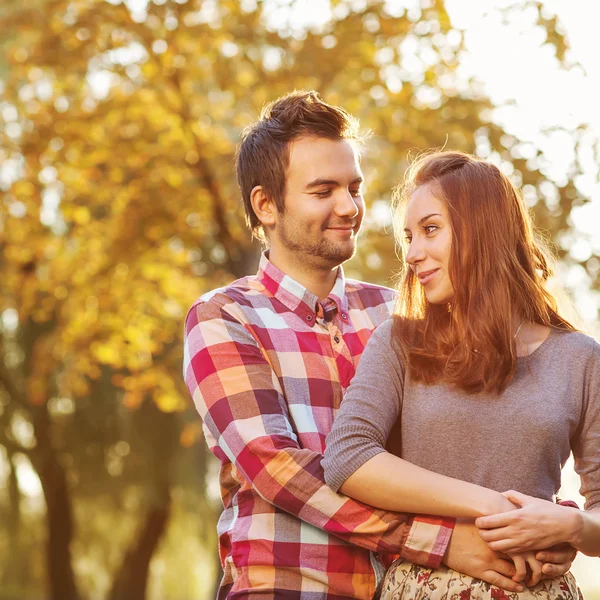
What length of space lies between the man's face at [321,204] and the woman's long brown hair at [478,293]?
0.38 metres

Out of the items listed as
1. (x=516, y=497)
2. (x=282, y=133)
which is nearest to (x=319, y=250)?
(x=282, y=133)

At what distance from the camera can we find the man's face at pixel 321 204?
3.05 metres

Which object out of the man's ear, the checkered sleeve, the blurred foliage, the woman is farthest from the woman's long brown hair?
the blurred foliage

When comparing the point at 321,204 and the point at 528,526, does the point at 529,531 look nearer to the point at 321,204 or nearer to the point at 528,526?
the point at 528,526

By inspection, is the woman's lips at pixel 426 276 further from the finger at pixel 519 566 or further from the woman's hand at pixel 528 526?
the finger at pixel 519 566

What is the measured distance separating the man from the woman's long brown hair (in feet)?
1.14

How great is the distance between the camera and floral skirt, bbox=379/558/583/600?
238cm

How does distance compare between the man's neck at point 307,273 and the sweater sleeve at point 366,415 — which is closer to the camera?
the sweater sleeve at point 366,415

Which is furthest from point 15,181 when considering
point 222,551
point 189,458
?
point 222,551

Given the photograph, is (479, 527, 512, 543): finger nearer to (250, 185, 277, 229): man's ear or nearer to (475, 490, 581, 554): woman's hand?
(475, 490, 581, 554): woman's hand

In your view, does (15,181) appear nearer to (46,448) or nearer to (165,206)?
(165,206)

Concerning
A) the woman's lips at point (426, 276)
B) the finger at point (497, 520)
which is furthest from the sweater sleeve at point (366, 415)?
the finger at point (497, 520)

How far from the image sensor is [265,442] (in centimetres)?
259

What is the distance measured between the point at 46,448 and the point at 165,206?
21.4 ft
